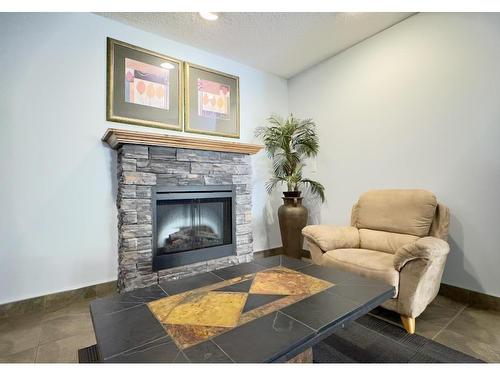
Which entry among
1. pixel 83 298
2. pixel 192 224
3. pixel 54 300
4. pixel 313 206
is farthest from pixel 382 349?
pixel 54 300

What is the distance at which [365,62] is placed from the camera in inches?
111

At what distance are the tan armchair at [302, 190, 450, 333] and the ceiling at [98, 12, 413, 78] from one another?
1.72 metres

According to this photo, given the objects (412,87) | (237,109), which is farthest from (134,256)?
(412,87)

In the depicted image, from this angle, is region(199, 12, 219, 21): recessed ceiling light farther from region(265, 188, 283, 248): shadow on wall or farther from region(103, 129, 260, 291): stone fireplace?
region(265, 188, 283, 248): shadow on wall

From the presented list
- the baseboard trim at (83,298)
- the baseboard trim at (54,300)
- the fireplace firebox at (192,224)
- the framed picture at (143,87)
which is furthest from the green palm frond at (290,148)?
the baseboard trim at (54,300)

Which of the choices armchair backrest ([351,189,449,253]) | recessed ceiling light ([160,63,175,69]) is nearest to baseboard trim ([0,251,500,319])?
armchair backrest ([351,189,449,253])

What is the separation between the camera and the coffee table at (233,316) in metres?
0.85

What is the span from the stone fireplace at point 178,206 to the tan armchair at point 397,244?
98 cm

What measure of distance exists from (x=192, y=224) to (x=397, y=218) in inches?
77.6

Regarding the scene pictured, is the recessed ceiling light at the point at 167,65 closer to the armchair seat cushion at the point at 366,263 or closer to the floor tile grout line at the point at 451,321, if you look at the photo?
the armchair seat cushion at the point at 366,263

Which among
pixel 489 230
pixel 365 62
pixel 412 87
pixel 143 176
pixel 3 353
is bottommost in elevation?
pixel 3 353

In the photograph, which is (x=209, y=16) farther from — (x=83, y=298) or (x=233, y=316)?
(x=83, y=298)

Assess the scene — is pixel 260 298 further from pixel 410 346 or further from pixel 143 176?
pixel 143 176
